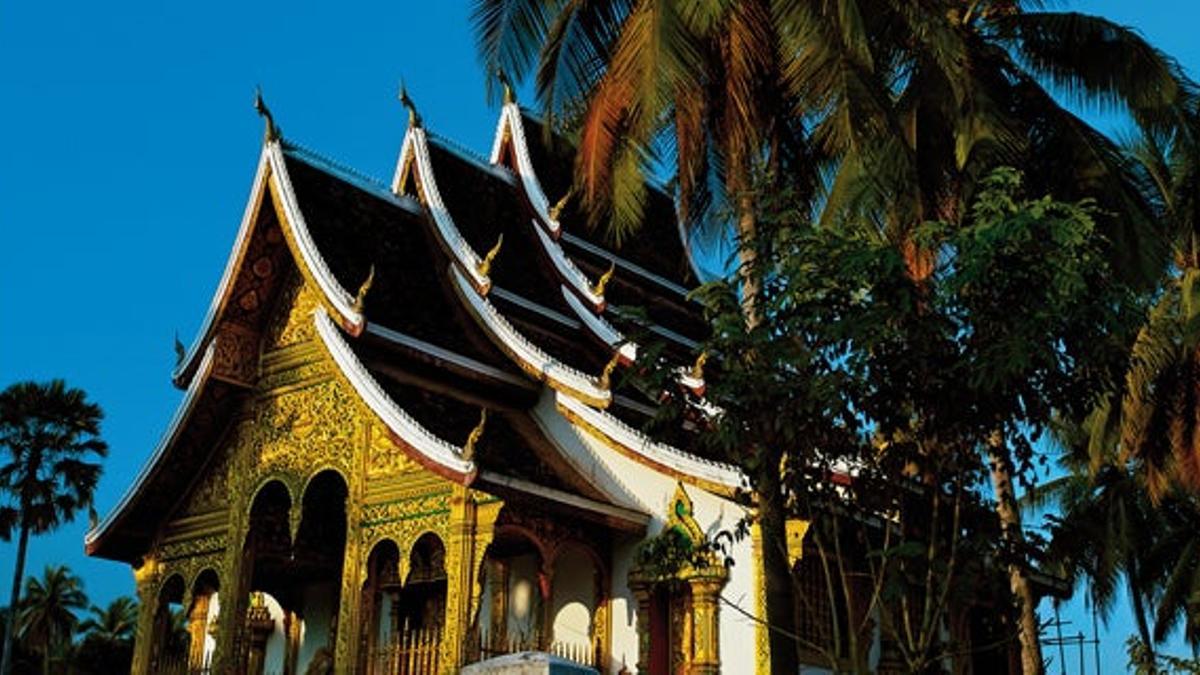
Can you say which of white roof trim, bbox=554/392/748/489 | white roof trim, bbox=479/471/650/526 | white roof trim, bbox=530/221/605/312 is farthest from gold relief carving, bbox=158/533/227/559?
white roof trim, bbox=530/221/605/312

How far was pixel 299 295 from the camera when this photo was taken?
15477 millimetres

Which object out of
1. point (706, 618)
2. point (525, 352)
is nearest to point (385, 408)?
point (525, 352)

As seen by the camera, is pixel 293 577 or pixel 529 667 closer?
pixel 529 667

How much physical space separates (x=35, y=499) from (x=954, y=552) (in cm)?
2684

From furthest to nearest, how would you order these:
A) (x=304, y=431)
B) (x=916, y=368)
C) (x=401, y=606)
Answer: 1. (x=401, y=606)
2. (x=304, y=431)
3. (x=916, y=368)

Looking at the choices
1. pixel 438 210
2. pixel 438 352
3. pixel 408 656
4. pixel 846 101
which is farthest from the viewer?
pixel 438 210

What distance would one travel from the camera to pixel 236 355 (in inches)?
611

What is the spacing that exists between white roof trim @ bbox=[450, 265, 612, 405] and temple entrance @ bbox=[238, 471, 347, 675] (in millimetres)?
2358

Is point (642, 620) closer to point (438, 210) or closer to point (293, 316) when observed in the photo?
point (293, 316)

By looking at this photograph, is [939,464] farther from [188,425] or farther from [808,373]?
[188,425]

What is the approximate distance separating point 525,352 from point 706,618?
12.4 ft

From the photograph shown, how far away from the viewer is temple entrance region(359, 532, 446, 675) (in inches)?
503

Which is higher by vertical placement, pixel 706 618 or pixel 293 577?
pixel 293 577

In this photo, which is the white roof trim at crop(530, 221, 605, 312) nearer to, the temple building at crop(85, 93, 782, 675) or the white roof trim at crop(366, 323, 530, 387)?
the temple building at crop(85, 93, 782, 675)
